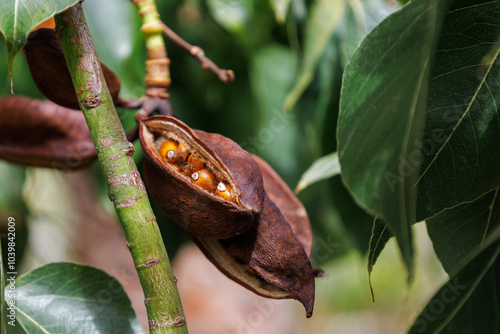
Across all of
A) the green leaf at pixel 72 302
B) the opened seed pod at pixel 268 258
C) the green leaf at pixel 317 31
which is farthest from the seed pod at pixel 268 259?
the green leaf at pixel 317 31

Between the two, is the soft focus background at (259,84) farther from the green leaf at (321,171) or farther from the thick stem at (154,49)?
the thick stem at (154,49)

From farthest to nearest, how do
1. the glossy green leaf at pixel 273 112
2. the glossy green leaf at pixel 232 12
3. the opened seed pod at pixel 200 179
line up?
the glossy green leaf at pixel 273 112 < the glossy green leaf at pixel 232 12 < the opened seed pod at pixel 200 179

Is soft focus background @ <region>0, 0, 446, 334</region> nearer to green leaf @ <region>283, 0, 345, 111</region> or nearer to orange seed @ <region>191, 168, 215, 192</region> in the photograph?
green leaf @ <region>283, 0, 345, 111</region>

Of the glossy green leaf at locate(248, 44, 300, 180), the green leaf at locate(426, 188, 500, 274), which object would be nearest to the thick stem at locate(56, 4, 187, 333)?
the green leaf at locate(426, 188, 500, 274)

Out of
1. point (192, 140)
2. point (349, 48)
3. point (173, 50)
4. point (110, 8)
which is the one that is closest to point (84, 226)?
point (173, 50)

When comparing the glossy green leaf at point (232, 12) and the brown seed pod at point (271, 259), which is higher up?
the glossy green leaf at point (232, 12)

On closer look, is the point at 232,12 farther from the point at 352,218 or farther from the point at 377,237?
the point at 377,237
